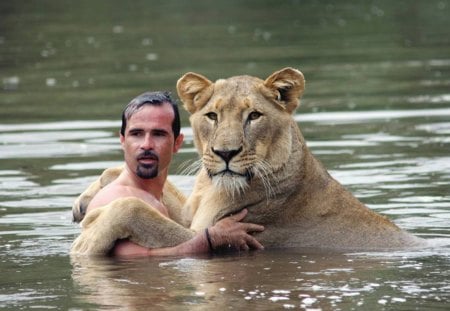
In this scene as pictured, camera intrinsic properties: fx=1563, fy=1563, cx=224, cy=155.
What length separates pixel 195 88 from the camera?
9.35 m

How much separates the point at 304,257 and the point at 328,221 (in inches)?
13.6

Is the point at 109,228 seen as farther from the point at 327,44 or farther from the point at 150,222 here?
the point at 327,44

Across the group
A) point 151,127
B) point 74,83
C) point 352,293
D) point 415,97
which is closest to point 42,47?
point 74,83

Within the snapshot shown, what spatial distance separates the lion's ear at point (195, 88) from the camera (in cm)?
930

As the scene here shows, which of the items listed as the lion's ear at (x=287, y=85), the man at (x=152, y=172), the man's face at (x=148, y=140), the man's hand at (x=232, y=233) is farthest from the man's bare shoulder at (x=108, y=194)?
the lion's ear at (x=287, y=85)

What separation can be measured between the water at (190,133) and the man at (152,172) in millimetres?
107

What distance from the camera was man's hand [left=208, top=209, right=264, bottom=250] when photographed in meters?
9.35

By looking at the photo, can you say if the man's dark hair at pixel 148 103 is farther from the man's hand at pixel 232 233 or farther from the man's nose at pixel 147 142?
the man's hand at pixel 232 233

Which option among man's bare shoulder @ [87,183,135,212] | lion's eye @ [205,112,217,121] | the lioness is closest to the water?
the lioness

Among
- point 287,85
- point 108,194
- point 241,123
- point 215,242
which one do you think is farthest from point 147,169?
point 287,85

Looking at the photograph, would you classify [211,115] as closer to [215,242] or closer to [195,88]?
[195,88]

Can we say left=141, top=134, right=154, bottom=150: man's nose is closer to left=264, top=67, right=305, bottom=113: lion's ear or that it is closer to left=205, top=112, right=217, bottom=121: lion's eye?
left=205, top=112, right=217, bottom=121: lion's eye

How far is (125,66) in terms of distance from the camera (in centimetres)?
2327

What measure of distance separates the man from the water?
11cm
